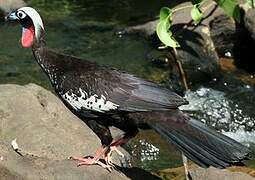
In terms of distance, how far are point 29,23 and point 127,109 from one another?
3.57 feet

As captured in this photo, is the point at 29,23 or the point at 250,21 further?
the point at 250,21

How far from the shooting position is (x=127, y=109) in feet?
16.2

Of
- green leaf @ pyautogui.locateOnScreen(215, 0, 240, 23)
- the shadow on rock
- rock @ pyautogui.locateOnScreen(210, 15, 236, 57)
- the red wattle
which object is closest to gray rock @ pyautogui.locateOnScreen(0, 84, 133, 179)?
the shadow on rock

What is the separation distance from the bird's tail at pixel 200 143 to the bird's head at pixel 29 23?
1.19 m

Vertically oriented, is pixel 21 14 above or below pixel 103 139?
above

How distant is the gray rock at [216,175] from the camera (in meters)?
5.25

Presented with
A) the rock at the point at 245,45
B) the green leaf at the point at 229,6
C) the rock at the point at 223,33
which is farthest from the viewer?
the rock at the point at 223,33

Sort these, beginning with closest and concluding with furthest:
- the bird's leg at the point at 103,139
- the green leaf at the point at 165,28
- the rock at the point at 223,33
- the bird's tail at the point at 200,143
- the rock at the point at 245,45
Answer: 1. the bird's tail at the point at 200,143
2. the bird's leg at the point at 103,139
3. the green leaf at the point at 165,28
4. the rock at the point at 245,45
5. the rock at the point at 223,33

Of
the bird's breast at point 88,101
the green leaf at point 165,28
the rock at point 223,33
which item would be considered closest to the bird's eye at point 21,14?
the bird's breast at point 88,101

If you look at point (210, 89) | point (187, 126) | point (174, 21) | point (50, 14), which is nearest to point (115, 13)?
point (50, 14)

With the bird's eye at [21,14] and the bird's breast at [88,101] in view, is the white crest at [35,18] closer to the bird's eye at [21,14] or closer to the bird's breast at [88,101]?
the bird's eye at [21,14]

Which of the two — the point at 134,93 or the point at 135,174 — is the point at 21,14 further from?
the point at 135,174

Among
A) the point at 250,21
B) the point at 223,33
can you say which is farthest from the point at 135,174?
the point at 223,33

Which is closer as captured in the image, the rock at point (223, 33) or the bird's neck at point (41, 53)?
the bird's neck at point (41, 53)
